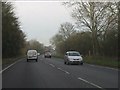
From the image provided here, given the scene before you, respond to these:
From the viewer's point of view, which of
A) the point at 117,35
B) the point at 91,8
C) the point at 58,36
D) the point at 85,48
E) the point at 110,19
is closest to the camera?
the point at 117,35

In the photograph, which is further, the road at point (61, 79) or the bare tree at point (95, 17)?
the bare tree at point (95, 17)

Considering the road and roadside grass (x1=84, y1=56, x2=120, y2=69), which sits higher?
roadside grass (x1=84, y1=56, x2=120, y2=69)

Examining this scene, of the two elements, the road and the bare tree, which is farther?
the bare tree

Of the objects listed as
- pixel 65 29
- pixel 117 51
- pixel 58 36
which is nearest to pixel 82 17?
pixel 117 51

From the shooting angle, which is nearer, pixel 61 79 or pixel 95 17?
pixel 61 79

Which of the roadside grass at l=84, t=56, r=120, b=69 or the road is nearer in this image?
the road

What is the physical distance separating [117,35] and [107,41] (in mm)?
5264

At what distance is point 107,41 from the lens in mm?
53125

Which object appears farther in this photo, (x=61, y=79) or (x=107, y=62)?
(x=107, y=62)

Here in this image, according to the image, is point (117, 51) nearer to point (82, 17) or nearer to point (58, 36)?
point (82, 17)

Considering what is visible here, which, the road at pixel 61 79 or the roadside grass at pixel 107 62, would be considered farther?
the roadside grass at pixel 107 62

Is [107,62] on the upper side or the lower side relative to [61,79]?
upper

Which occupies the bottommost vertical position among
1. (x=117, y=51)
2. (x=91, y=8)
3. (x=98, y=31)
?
(x=117, y=51)

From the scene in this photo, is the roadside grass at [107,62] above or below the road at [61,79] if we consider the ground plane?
above
